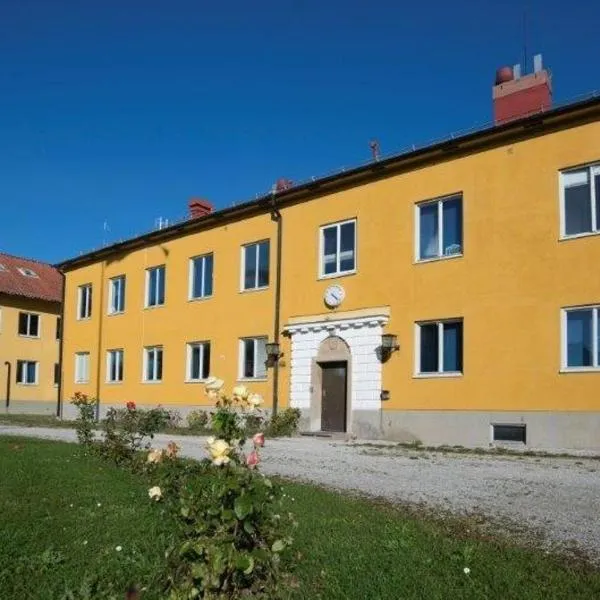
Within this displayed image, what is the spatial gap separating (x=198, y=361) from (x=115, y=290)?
22.1 ft

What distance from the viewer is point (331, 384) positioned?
2012cm

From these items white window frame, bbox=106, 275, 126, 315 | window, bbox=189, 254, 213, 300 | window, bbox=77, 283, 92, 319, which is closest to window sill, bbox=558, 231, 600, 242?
window, bbox=189, 254, 213, 300

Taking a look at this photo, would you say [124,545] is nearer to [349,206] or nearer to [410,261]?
[410,261]

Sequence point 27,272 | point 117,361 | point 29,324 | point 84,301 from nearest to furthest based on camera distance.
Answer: point 117,361
point 84,301
point 29,324
point 27,272

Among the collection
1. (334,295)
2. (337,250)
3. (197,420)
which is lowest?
(197,420)

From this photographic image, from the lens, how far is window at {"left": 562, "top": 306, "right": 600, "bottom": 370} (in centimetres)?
1498

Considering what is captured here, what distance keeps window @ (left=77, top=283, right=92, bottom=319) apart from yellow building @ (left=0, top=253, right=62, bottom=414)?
867cm

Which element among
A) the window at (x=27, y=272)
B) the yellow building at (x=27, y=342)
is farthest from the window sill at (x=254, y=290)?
the window at (x=27, y=272)

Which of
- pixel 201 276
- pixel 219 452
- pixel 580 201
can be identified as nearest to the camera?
pixel 219 452

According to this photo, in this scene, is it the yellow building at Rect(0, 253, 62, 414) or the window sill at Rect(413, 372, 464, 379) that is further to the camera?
the yellow building at Rect(0, 253, 62, 414)

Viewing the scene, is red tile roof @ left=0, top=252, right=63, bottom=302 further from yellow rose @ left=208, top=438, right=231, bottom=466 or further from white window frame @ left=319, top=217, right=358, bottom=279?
yellow rose @ left=208, top=438, right=231, bottom=466

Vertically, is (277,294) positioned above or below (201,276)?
below

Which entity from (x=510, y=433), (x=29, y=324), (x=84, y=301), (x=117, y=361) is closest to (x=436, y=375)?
(x=510, y=433)

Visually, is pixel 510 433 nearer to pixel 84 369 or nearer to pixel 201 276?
pixel 201 276
